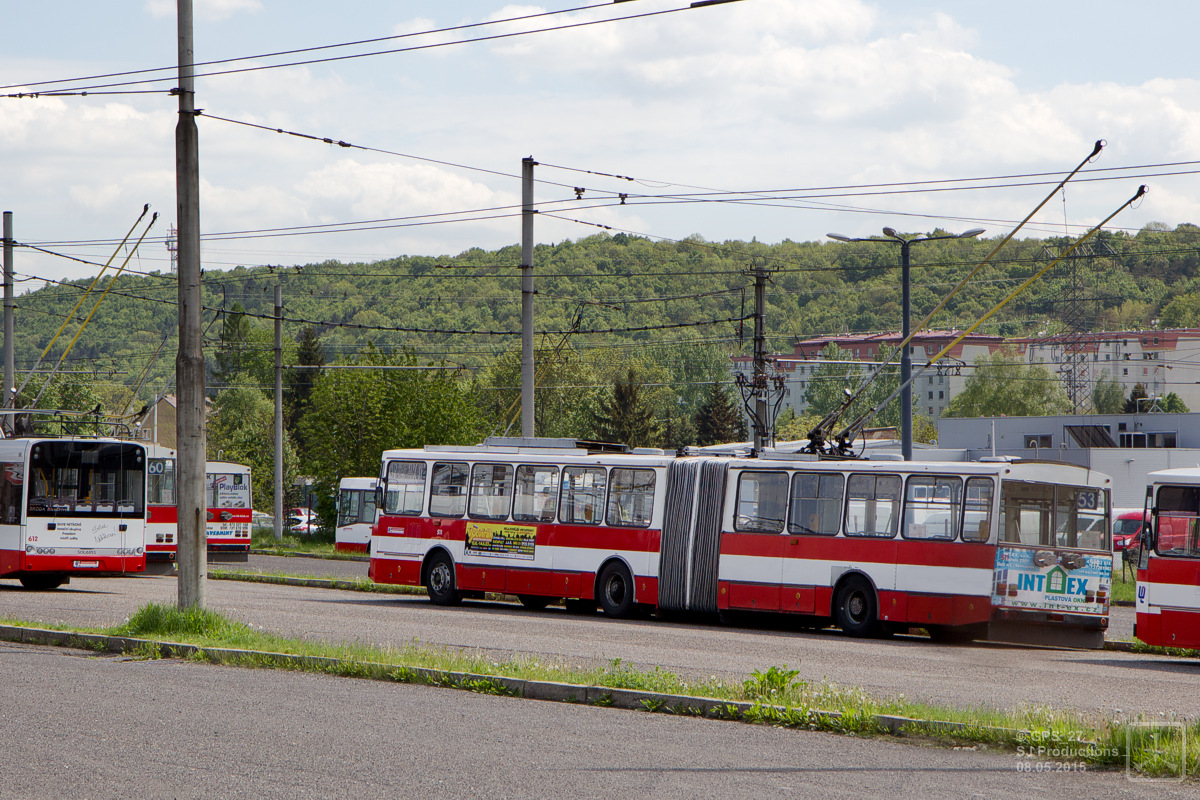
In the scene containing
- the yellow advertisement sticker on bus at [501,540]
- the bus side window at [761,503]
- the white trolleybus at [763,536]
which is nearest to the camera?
the white trolleybus at [763,536]

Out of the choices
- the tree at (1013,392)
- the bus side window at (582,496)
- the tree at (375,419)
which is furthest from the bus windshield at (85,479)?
the tree at (1013,392)

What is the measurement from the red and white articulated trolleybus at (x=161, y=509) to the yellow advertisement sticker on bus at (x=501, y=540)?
10.0 meters

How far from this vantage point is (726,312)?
109125 mm

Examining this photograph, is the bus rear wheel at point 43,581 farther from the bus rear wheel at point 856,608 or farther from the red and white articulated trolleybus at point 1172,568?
the red and white articulated trolleybus at point 1172,568

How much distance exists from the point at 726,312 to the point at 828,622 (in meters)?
89.4

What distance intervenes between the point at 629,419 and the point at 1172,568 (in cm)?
7150

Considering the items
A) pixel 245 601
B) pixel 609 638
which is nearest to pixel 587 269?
pixel 245 601

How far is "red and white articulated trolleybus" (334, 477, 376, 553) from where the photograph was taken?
150ft

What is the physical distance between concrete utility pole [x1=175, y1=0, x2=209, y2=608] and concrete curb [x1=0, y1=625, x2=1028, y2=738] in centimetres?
126

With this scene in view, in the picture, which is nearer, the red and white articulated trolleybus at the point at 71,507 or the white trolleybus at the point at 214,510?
the red and white articulated trolleybus at the point at 71,507

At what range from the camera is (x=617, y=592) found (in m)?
22.4

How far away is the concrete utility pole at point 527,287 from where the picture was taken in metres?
25.3

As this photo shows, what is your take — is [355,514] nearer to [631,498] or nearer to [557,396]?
[631,498]

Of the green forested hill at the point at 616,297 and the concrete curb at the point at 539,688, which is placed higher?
the green forested hill at the point at 616,297
